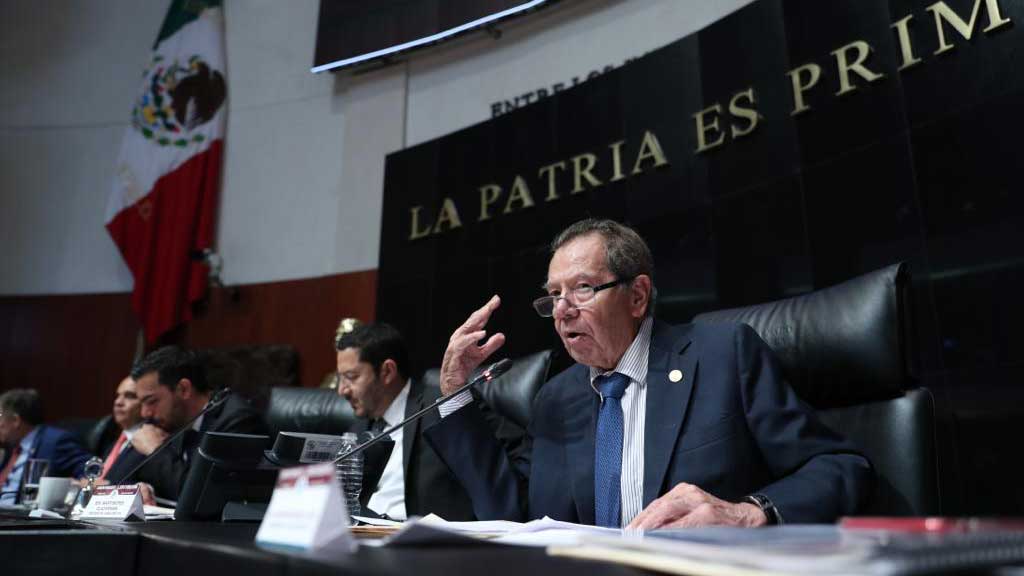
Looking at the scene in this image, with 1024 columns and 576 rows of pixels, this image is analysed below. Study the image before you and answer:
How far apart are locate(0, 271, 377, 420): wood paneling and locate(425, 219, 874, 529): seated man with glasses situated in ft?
12.1

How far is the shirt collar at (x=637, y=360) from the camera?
4.95 feet

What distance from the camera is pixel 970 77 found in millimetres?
2400

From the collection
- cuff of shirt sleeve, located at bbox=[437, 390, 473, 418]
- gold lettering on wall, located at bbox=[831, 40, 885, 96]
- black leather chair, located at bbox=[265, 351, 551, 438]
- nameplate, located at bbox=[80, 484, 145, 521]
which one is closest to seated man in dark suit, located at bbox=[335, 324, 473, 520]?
black leather chair, located at bbox=[265, 351, 551, 438]

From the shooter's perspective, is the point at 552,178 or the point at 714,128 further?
the point at 552,178

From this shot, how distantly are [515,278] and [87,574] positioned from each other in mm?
3215

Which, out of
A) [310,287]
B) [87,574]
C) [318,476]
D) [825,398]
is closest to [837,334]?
[825,398]

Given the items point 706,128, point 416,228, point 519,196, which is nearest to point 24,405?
point 416,228

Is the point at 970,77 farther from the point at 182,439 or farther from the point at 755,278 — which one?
the point at 182,439

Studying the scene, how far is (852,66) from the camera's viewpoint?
9.05 ft

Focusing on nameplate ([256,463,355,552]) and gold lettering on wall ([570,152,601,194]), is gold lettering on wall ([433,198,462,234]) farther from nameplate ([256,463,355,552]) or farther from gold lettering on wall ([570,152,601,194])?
nameplate ([256,463,355,552])

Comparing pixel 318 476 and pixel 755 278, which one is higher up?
pixel 755 278

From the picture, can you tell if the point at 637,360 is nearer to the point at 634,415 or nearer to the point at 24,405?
the point at 634,415

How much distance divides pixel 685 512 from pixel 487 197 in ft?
11.0

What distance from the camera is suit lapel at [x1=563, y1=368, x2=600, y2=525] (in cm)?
139
